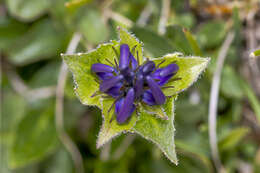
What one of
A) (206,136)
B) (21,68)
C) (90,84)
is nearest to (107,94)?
(90,84)

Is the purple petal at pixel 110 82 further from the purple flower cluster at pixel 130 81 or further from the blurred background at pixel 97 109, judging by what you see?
the blurred background at pixel 97 109

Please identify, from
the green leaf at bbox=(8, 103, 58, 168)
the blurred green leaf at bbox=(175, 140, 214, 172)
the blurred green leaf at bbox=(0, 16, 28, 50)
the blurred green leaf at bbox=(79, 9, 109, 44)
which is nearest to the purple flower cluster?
the blurred green leaf at bbox=(175, 140, 214, 172)

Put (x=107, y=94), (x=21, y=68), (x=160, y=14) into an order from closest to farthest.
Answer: (x=107, y=94) → (x=160, y=14) → (x=21, y=68)

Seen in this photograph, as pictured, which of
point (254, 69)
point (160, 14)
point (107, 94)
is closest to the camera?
point (107, 94)

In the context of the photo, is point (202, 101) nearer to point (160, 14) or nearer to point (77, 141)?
point (160, 14)

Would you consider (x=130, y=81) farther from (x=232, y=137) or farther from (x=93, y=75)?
(x=232, y=137)

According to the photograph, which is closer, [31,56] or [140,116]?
[140,116]

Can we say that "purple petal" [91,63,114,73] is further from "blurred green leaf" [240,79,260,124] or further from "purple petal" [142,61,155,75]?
"blurred green leaf" [240,79,260,124]
